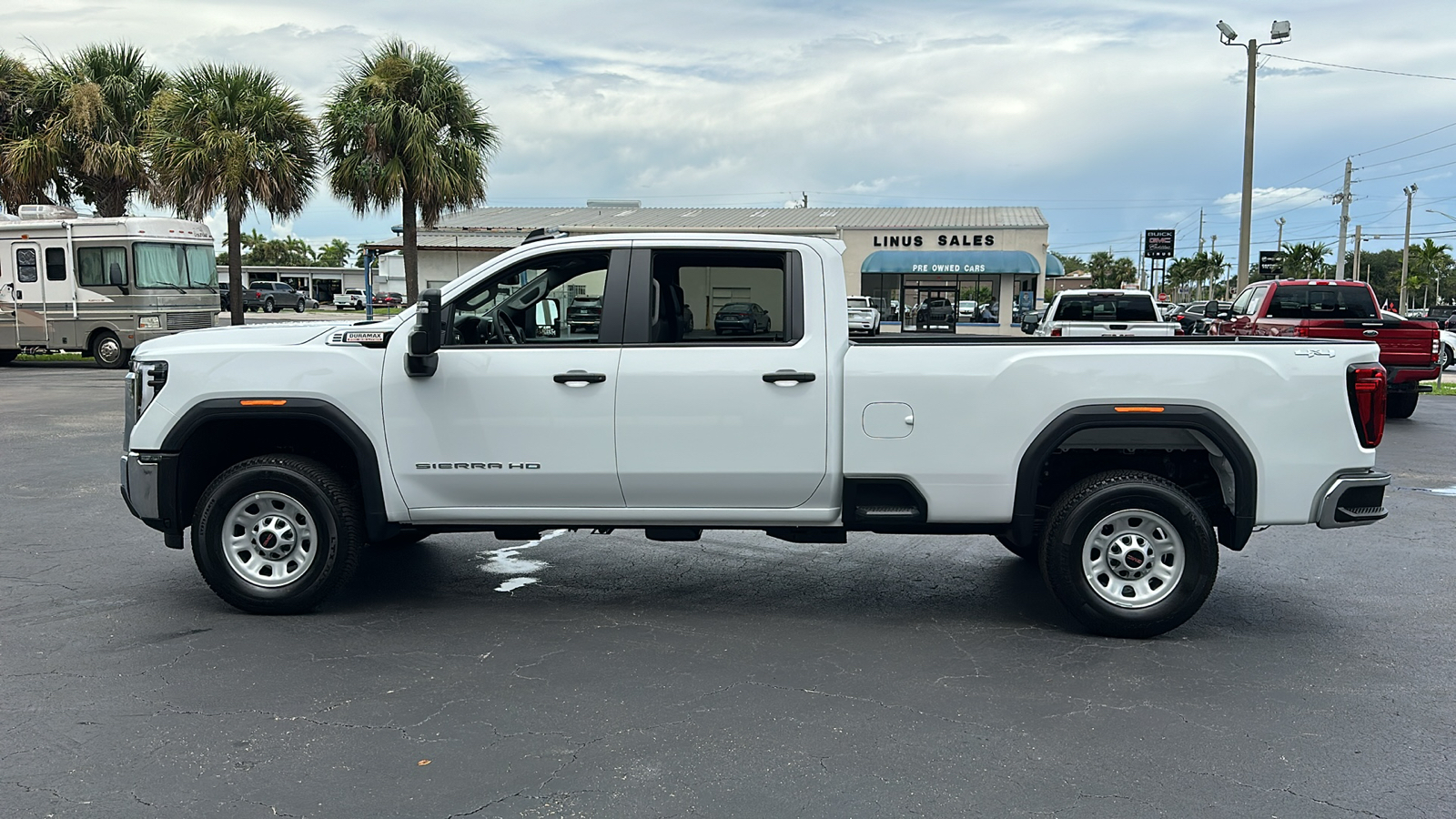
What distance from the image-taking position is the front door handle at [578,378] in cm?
546

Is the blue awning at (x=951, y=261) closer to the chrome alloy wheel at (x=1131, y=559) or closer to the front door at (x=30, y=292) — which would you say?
the front door at (x=30, y=292)

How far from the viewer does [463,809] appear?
11.9 feet

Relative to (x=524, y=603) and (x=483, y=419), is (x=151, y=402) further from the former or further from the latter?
(x=524, y=603)

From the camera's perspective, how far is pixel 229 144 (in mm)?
25797

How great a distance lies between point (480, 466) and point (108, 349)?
20.3m

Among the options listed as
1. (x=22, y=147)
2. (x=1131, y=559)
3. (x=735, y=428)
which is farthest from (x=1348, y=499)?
(x=22, y=147)

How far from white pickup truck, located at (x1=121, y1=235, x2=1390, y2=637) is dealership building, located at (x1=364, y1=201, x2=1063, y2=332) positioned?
37701 mm

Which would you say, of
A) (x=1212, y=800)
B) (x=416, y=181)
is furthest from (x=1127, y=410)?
(x=416, y=181)

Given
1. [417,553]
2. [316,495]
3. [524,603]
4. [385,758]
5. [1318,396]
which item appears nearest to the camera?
[385,758]

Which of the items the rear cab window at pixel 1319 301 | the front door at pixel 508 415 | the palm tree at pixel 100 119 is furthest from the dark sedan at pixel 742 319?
the palm tree at pixel 100 119

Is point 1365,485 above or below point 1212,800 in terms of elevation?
above

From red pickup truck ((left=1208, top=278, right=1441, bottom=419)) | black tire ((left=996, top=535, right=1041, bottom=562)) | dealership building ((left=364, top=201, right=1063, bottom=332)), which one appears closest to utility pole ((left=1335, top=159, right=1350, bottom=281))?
dealership building ((left=364, top=201, right=1063, bottom=332))

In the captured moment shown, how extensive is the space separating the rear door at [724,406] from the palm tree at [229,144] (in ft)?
77.6

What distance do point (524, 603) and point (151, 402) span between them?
2.17 meters
